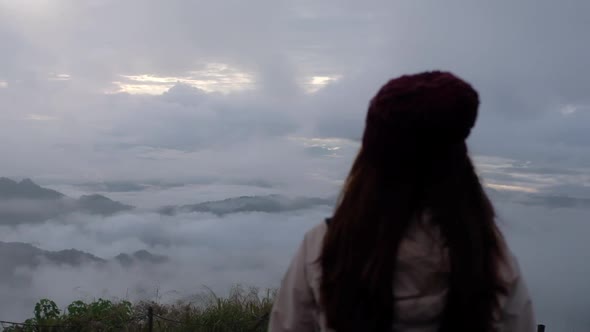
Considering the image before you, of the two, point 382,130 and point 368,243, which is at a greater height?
point 382,130

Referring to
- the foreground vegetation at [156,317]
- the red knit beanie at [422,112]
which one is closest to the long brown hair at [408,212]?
the red knit beanie at [422,112]

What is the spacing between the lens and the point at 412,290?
2254 mm

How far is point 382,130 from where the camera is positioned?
230 centimetres

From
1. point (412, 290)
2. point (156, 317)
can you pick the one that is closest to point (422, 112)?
point (412, 290)

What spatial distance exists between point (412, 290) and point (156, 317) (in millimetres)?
7053

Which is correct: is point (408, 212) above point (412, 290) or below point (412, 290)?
above

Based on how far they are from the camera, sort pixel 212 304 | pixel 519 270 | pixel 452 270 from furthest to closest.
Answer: pixel 212 304, pixel 519 270, pixel 452 270

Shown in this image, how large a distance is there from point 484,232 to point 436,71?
0.50 m

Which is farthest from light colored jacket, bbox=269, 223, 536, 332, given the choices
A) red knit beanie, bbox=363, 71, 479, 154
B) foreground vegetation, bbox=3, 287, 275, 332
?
foreground vegetation, bbox=3, 287, 275, 332

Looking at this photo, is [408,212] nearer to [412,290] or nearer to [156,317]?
[412,290]

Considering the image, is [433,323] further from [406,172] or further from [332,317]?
[406,172]

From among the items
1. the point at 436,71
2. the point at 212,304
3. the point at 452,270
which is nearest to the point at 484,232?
the point at 452,270

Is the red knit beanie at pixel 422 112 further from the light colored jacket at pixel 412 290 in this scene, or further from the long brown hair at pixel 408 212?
the light colored jacket at pixel 412 290

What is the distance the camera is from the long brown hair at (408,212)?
2252 mm
